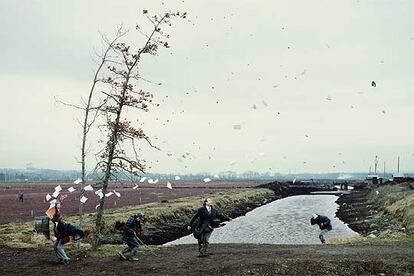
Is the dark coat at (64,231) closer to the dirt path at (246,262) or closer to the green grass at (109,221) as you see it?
the dirt path at (246,262)

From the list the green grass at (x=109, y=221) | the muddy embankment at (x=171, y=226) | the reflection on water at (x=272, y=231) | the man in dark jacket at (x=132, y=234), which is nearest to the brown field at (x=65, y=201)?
the green grass at (x=109, y=221)

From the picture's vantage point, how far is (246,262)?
1805 centimetres

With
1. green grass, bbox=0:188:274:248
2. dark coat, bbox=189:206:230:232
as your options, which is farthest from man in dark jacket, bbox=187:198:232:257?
green grass, bbox=0:188:274:248

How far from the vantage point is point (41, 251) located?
23047 mm

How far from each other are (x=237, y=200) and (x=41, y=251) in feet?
184

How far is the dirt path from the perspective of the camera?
1717 cm

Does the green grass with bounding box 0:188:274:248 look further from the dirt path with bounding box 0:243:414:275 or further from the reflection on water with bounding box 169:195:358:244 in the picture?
the reflection on water with bounding box 169:195:358:244

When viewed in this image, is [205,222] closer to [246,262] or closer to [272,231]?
[246,262]

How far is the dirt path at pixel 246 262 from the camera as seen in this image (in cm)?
1717

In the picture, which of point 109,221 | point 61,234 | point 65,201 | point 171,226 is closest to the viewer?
point 61,234

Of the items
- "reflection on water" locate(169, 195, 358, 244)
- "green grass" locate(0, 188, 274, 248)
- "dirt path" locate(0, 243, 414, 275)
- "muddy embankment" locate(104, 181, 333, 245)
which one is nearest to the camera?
"dirt path" locate(0, 243, 414, 275)

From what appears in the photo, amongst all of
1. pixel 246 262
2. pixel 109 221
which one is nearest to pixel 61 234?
pixel 246 262

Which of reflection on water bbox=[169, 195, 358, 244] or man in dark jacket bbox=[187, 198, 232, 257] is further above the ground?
man in dark jacket bbox=[187, 198, 232, 257]

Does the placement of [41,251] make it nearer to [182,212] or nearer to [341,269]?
[341,269]
